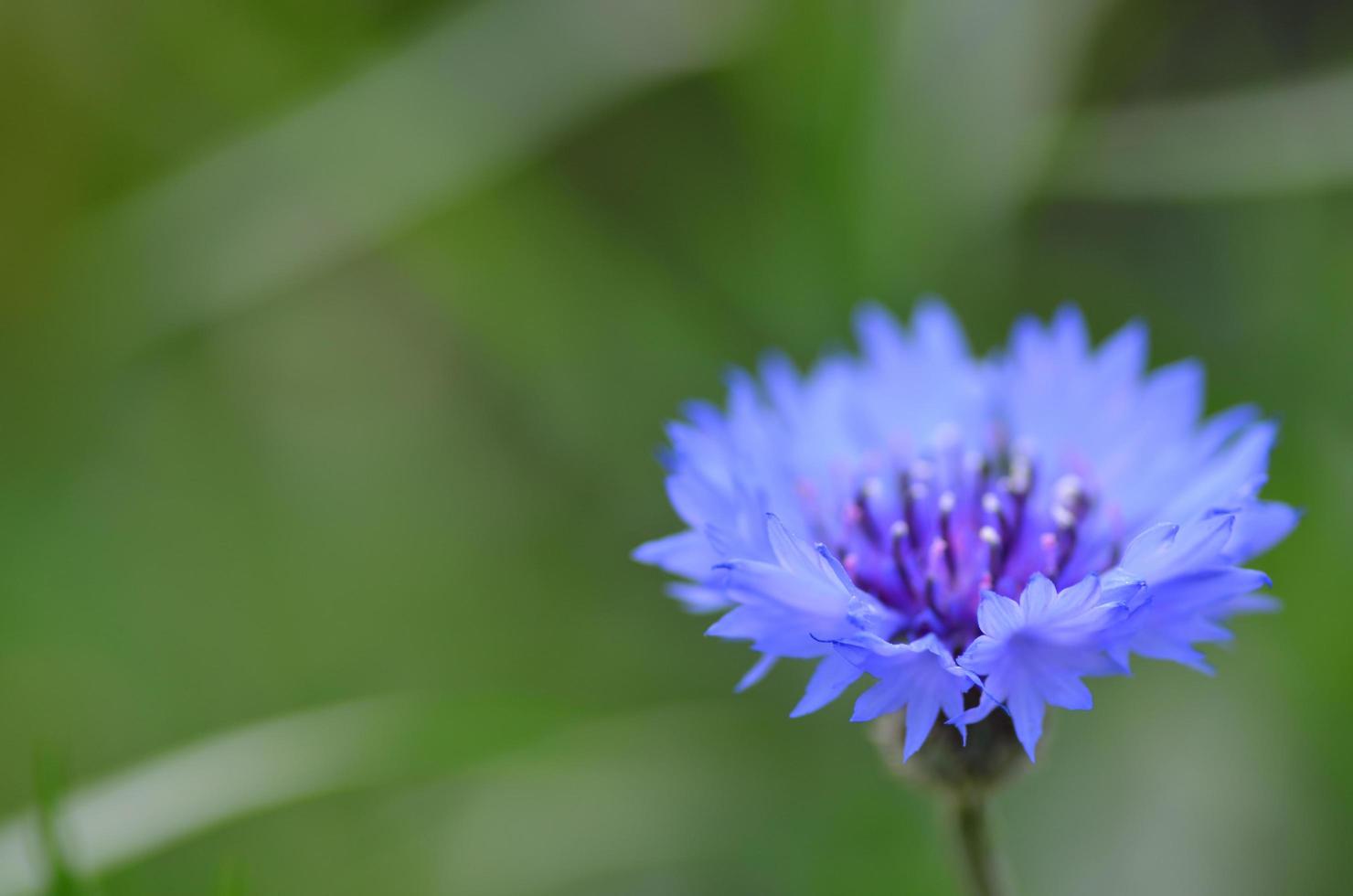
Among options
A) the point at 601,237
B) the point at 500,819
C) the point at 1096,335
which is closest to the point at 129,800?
the point at 500,819

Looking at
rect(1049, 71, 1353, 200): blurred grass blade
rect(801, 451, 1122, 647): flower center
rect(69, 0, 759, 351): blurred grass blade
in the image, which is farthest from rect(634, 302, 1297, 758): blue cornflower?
rect(69, 0, 759, 351): blurred grass blade

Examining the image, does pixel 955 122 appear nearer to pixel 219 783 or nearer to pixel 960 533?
pixel 960 533

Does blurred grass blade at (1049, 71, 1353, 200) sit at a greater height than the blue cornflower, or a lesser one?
greater

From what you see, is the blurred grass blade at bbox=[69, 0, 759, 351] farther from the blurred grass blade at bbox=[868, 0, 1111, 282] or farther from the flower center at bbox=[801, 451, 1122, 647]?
the flower center at bbox=[801, 451, 1122, 647]

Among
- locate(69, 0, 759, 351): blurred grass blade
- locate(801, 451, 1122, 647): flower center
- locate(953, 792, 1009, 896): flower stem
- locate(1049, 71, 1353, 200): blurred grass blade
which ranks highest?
locate(69, 0, 759, 351): blurred grass blade

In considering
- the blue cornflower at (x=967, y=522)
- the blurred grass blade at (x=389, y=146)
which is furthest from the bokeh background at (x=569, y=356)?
the blue cornflower at (x=967, y=522)

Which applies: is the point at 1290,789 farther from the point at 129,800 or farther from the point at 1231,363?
the point at 129,800
